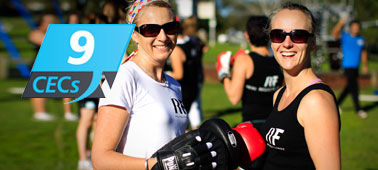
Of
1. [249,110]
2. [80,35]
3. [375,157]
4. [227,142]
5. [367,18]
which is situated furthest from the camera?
[367,18]

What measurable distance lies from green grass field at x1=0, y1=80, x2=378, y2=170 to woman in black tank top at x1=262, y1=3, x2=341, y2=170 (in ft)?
11.7

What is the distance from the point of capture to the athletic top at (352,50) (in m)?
9.54

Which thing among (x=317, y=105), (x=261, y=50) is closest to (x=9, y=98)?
(x=261, y=50)

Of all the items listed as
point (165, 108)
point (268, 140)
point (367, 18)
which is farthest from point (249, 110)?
point (367, 18)

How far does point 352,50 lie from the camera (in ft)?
31.5

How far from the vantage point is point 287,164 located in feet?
7.48

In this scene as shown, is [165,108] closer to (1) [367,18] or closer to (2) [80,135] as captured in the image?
(2) [80,135]

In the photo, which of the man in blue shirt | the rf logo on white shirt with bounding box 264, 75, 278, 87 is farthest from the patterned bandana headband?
the man in blue shirt

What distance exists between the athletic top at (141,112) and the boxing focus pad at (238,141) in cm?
23

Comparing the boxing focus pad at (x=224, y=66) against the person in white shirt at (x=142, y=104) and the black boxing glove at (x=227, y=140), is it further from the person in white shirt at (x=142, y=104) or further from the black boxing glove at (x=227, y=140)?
the black boxing glove at (x=227, y=140)

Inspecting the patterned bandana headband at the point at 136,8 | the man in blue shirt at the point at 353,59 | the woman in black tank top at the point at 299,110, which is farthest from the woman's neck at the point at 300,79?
the man in blue shirt at the point at 353,59

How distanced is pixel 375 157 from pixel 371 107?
16.8 feet

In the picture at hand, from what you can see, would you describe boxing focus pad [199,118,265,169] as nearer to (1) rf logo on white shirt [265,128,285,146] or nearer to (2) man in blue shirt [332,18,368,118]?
(1) rf logo on white shirt [265,128,285,146]

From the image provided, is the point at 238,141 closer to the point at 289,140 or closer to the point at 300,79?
the point at 289,140
